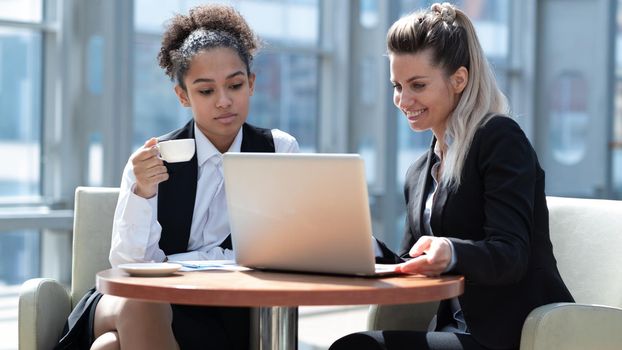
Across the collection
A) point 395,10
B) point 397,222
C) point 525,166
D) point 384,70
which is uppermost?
point 395,10

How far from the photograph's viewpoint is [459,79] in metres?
2.09

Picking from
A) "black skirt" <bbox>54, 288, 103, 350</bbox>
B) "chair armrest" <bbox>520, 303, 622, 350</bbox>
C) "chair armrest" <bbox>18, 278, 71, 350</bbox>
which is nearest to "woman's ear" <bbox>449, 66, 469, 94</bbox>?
"chair armrest" <bbox>520, 303, 622, 350</bbox>

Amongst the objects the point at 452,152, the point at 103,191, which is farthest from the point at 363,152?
the point at 452,152

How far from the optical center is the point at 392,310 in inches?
97.7

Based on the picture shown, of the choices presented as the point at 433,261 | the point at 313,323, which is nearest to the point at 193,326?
the point at 433,261

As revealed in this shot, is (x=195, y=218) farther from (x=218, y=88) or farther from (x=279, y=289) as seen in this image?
(x=279, y=289)

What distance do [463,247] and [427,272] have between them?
3.5 inches

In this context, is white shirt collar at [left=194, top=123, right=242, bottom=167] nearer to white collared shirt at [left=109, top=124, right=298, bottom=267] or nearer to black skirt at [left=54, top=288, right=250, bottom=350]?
white collared shirt at [left=109, top=124, right=298, bottom=267]

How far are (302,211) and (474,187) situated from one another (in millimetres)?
422

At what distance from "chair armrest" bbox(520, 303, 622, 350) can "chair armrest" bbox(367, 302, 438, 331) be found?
0.57 metres

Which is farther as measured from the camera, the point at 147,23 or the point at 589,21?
the point at 589,21

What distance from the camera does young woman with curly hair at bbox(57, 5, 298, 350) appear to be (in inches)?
83.7

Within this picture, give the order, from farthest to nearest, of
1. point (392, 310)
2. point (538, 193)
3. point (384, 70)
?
1. point (384, 70)
2. point (392, 310)
3. point (538, 193)

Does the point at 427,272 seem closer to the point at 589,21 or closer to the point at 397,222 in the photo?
the point at 397,222
